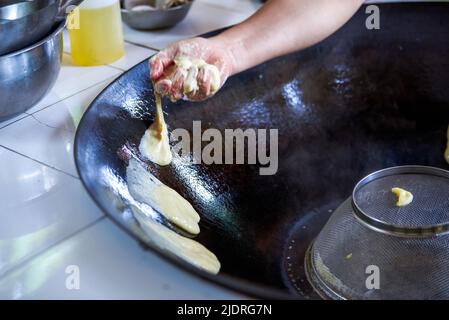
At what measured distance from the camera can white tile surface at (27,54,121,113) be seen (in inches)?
39.4

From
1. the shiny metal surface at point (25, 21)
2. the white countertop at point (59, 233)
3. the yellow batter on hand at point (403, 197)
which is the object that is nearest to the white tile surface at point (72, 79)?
the white countertop at point (59, 233)

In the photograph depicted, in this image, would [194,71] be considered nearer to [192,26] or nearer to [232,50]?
[232,50]

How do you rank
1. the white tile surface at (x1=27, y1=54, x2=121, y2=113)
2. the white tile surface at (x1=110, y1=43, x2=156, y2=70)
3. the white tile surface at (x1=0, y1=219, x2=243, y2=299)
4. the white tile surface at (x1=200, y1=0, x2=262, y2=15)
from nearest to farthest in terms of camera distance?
the white tile surface at (x1=0, y1=219, x2=243, y2=299), the white tile surface at (x1=27, y1=54, x2=121, y2=113), the white tile surface at (x1=110, y1=43, x2=156, y2=70), the white tile surface at (x1=200, y1=0, x2=262, y2=15)

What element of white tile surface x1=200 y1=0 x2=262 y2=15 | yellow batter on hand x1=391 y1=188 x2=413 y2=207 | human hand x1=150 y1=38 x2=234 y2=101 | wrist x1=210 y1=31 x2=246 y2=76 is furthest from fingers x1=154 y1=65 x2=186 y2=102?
white tile surface x1=200 y1=0 x2=262 y2=15

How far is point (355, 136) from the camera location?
1.08m

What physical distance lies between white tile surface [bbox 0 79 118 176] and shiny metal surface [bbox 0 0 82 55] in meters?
0.12

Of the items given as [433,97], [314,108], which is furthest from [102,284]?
[433,97]

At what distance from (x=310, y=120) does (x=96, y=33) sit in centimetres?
39

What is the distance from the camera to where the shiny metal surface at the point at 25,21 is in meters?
0.82

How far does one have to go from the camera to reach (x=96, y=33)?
3.57ft

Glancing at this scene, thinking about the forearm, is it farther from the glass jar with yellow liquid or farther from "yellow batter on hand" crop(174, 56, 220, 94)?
the glass jar with yellow liquid

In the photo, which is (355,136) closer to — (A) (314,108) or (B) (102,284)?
(A) (314,108)

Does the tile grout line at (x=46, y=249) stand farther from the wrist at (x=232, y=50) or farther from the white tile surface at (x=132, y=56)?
the white tile surface at (x=132, y=56)
